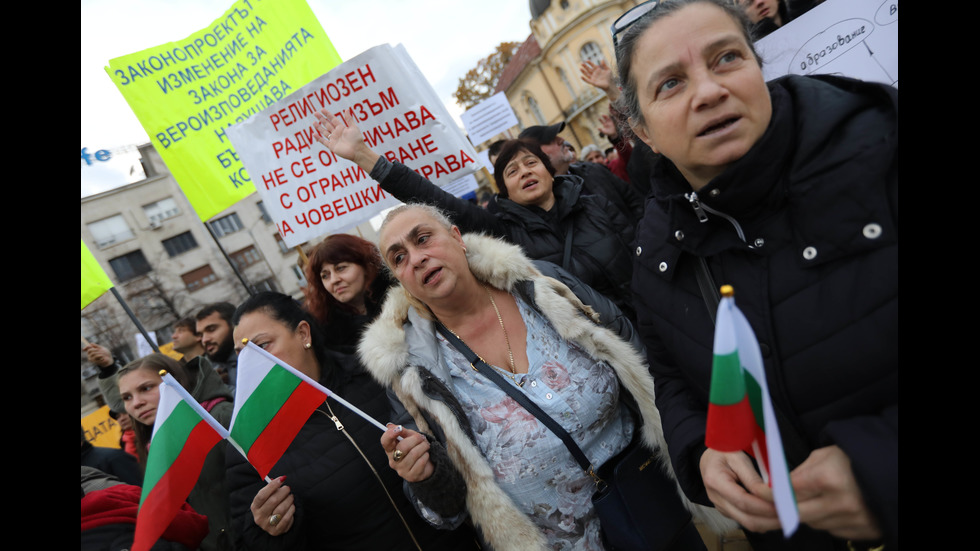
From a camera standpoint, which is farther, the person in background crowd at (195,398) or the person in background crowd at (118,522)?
the person in background crowd at (195,398)

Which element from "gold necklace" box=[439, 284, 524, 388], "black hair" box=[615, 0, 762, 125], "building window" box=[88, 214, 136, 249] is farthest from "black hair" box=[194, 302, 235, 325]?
"building window" box=[88, 214, 136, 249]

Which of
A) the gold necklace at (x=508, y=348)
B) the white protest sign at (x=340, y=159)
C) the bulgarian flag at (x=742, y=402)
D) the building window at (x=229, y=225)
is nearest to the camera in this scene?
the bulgarian flag at (x=742, y=402)

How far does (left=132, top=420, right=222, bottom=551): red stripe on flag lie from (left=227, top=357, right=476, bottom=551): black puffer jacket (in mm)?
254

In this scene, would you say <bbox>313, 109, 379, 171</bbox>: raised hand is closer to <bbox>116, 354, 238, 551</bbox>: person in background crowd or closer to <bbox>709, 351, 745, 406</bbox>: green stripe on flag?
<bbox>116, 354, 238, 551</bbox>: person in background crowd

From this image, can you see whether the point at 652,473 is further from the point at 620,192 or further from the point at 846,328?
the point at 620,192

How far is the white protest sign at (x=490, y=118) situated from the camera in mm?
6805

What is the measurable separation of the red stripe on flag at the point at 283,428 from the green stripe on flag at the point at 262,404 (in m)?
0.02

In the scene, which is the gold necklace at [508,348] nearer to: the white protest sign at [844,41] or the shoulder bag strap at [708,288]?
the shoulder bag strap at [708,288]

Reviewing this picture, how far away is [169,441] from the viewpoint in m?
1.73

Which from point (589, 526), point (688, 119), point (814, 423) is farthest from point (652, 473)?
point (688, 119)

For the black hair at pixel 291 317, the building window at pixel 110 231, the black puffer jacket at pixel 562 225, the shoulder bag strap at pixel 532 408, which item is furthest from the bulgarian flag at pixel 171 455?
the building window at pixel 110 231

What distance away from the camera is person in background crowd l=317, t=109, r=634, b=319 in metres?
2.70

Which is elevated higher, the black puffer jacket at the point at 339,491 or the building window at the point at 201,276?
the building window at the point at 201,276

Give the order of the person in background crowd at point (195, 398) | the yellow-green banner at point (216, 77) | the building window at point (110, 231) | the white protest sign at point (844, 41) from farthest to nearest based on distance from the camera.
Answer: the building window at point (110, 231) < the yellow-green banner at point (216, 77) < the person in background crowd at point (195, 398) < the white protest sign at point (844, 41)
